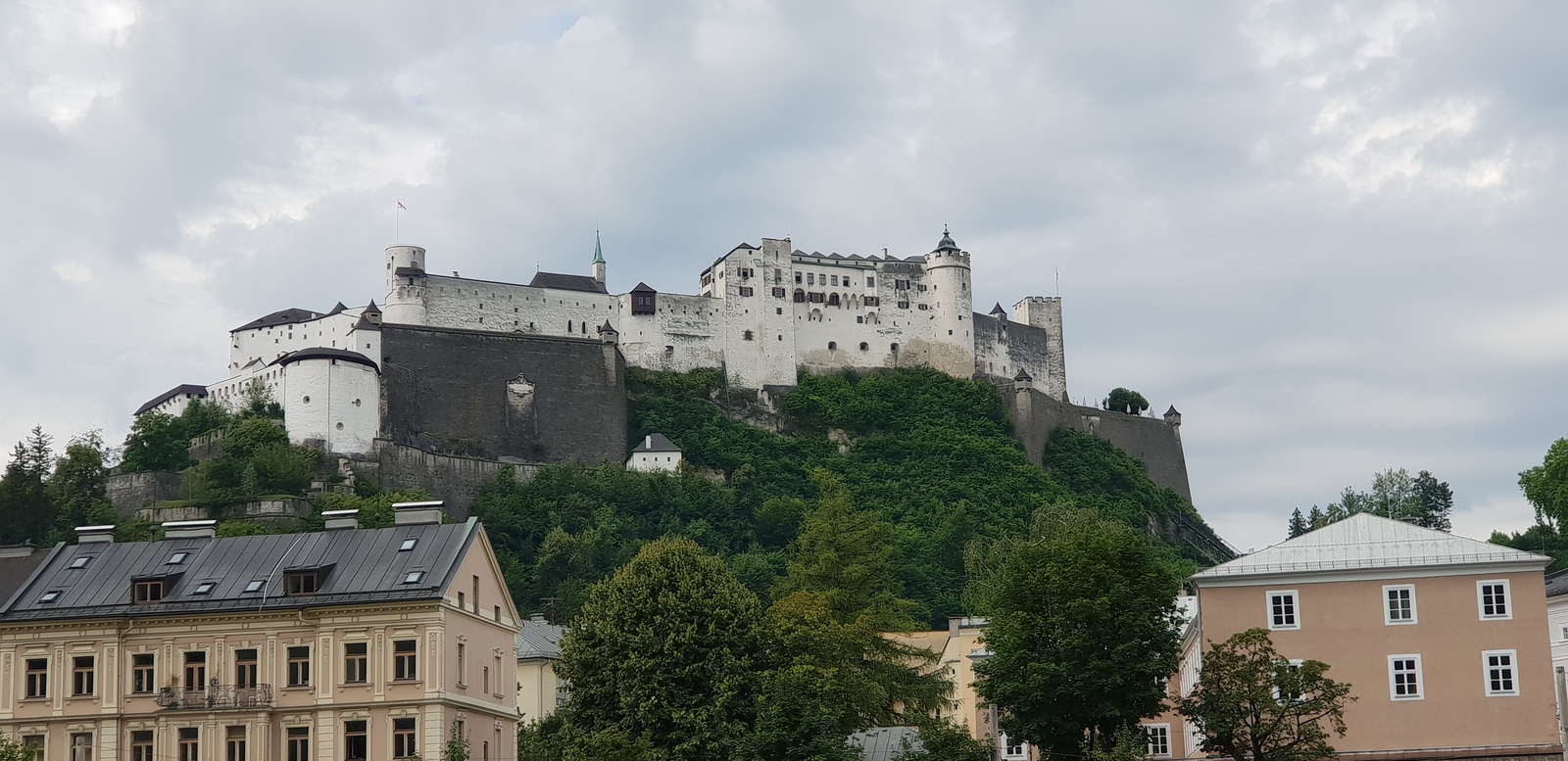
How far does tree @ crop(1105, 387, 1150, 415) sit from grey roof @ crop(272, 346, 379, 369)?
48.6 metres

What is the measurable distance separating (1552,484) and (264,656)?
5075 centimetres

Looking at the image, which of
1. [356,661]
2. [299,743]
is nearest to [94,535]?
[299,743]

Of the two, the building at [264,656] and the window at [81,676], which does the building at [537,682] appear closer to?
the building at [264,656]

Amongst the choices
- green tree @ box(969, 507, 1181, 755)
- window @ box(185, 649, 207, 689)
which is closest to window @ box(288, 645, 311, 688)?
window @ box(185, 649, 207, 689)

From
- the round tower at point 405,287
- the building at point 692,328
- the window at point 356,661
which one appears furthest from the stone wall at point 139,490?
the window at point 356,661

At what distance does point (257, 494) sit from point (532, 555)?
11865mm

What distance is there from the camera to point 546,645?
57.7 metres

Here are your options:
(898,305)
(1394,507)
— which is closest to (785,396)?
(898,305)

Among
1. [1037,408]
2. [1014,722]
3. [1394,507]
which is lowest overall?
[1014,722]

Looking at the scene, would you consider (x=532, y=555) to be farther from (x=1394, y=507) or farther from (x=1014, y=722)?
(x=1014, y=722)

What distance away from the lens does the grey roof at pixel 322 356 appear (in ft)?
292

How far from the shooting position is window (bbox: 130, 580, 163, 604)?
125 feet

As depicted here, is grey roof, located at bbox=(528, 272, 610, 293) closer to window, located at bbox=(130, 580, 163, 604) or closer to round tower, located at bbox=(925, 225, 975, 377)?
round tower, located at bbox=(925, 225, 975, 377)

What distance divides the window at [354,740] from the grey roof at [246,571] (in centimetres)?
226
